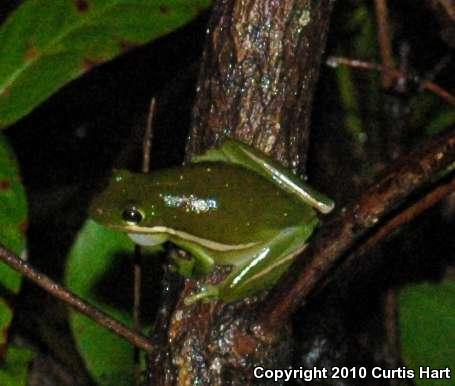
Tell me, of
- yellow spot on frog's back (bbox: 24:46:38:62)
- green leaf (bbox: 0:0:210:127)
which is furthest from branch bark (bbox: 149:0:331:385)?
yellow spot on frog's back (bbox: 24:46:38:62)

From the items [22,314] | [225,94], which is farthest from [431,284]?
[22,314]

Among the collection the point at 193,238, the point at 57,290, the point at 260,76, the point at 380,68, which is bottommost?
the point at 57,290

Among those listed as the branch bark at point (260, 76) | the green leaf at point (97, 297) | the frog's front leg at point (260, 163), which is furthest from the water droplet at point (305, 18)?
the green leaf at point (97, 297)

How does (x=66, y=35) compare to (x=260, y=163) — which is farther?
(x=66, y=35)
